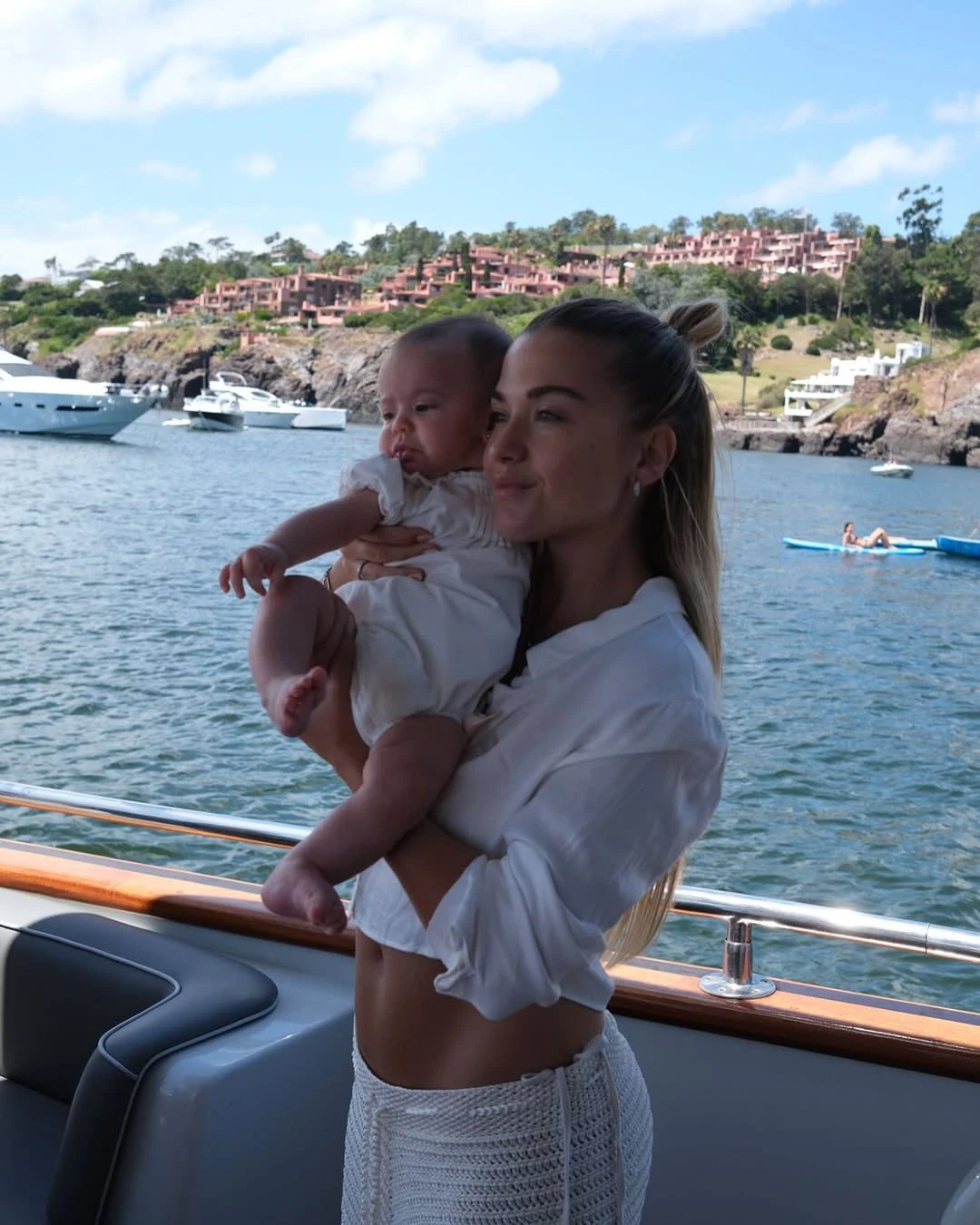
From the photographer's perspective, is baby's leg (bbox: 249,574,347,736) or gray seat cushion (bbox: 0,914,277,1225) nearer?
baby's leg (bbox: 249,574,347,736)

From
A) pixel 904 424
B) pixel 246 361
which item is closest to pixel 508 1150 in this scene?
pixel 904 424

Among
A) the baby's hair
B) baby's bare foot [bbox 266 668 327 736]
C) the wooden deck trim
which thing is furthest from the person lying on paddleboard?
baby's bare foot [bbox 266 668 327 736]

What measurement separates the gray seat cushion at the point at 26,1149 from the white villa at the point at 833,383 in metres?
62.6

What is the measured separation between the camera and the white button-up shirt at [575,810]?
0.93 m

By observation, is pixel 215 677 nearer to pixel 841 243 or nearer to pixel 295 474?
pixel 295 474


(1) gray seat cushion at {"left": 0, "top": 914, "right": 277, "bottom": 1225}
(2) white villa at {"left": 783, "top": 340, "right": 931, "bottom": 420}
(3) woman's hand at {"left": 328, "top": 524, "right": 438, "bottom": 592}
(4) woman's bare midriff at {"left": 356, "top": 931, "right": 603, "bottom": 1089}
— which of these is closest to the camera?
(4) woman's bare midriff at {"left": 356, "top": 931, "right": 603, "bottom": 1089}

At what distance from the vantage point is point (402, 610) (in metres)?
1.13

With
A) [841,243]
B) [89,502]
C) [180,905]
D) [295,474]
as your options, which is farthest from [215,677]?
[841,243]

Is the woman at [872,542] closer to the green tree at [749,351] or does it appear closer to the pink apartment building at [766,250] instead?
the green tree at [749,351]

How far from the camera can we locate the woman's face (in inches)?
41.6

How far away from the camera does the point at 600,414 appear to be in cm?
106

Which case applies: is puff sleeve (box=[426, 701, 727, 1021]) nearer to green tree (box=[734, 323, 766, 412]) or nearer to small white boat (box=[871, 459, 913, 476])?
small white boat (box=[871, 459, 913, 476])

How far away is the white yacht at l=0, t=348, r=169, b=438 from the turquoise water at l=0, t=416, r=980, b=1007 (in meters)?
10.1

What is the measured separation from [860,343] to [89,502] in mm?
54322
